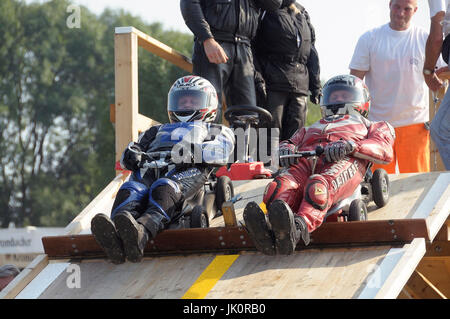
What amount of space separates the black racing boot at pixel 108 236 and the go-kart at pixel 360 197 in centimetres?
150

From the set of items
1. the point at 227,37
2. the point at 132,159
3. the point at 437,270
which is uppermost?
the point at 227,37

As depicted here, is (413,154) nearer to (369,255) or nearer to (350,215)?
(350,215)

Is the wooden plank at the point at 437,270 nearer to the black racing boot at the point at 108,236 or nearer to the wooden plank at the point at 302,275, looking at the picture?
the wooden plank at the point at 302,275

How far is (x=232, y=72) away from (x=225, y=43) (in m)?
0.29

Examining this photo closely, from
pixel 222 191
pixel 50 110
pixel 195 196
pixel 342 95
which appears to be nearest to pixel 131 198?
pixel 195 196

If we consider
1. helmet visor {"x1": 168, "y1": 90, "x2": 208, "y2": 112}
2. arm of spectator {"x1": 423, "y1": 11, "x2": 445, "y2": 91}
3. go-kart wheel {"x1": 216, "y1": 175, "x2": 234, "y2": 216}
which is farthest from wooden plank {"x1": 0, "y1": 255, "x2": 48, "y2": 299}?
arm of spectator {"x1": 423, "y1": 11, "x2": 445, "y2": 91}

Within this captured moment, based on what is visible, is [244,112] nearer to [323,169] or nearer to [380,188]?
[323,169]

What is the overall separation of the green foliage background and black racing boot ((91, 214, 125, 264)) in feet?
92.1

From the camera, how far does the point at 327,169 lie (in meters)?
5.42

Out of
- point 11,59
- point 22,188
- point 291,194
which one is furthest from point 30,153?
point 291,194

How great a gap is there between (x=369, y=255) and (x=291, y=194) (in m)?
0.76

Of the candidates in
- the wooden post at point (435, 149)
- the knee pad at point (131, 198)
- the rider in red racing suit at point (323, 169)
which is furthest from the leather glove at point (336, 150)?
the wooden post at point (435, 149)
